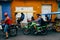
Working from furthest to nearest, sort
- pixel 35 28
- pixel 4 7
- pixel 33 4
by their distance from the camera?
pixel 33 4 → pixel 4 7 → pixel 35 28

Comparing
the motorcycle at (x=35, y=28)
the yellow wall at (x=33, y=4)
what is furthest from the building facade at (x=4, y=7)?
the motorcycle at (x=35, y=28)

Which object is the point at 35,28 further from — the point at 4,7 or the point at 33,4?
the point at 4,7

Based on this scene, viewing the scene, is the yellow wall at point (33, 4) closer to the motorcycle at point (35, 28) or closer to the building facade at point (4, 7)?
the building facade at point (4, 7)

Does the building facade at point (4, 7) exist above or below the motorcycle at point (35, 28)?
above

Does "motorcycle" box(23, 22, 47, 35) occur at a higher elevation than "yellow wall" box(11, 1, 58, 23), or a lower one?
lower

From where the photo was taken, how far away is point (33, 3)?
21328mm

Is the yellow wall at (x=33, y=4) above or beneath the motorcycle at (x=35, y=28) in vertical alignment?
above

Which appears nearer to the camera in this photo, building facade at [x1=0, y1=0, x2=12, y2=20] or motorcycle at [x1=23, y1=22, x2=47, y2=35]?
motorcycle at [x1=23, y1=22, x2=47, y2=35]

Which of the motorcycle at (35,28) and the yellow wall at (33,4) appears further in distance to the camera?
the yellow wall at (33,4)

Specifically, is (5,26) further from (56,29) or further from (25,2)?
(25,2)

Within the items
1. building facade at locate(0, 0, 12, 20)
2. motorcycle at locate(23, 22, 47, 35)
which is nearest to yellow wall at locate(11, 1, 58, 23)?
building facade at locate(0, 0, 12, 20)

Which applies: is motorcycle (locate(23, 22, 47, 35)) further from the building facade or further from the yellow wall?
the building facade

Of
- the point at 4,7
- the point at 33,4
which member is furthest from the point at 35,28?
the point at 4,7

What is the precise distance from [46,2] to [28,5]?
2.05m
